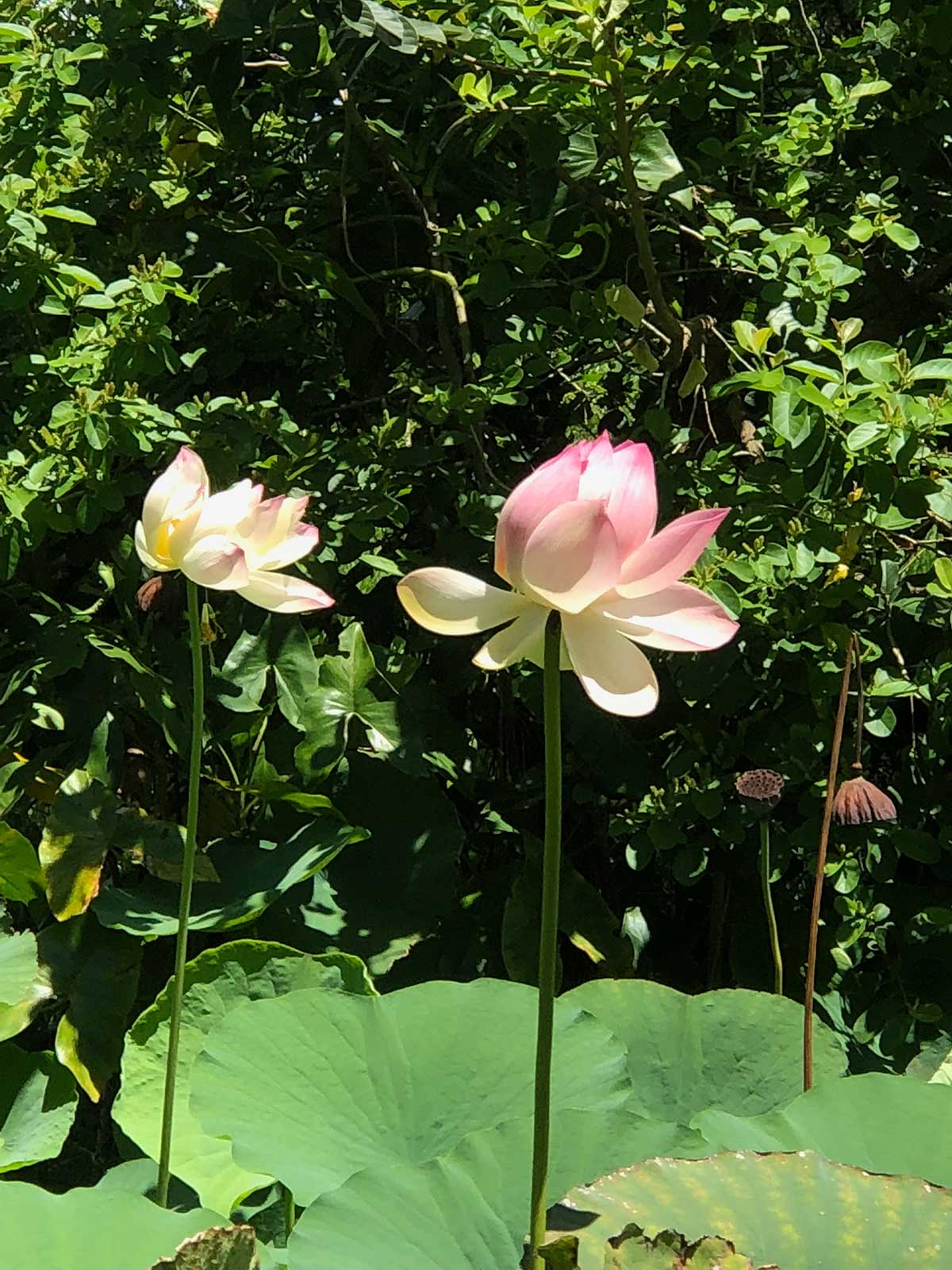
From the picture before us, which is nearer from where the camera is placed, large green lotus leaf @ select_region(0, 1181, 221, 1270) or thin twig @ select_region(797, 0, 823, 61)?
large green lotus leaf @ select_region(0, 1181, 221, 1270)

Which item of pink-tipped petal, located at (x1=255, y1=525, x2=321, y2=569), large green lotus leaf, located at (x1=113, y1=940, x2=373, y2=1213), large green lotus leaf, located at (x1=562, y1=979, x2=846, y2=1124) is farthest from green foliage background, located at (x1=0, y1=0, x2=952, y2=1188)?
pink-tipped petal, located at (x1=255, y1=525, x2=321, y2=569)

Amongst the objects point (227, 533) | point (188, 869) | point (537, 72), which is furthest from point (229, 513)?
point (537, 72)

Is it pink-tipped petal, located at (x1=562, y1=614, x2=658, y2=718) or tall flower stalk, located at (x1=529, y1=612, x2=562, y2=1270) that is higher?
pink-tipped petal, located at (x1=562, y1=614, x2=658, y2=718)

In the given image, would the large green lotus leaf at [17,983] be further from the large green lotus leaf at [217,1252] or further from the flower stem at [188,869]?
the large green lotus leaf at [217,1252]

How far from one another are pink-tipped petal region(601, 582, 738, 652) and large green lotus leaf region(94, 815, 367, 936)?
0.89 meters

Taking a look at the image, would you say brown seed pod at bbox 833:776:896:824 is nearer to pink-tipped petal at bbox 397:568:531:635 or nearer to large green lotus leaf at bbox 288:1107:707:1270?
large green lotus leaf at bbox 288:1107:707:1270

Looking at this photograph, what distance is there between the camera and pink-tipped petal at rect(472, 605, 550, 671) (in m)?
0.64

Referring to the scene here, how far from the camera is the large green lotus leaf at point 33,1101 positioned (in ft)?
4.57

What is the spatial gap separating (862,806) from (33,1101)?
3.23ft

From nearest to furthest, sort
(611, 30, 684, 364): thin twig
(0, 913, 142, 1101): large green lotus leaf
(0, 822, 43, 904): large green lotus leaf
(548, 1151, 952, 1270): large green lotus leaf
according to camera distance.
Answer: (548, 1151, 952, 1270): large green lotus leaf < (611, 30, 684, 364): thin twig < (0, 913, 142, 1101): large green lotus leaf < (0, 822, 43, 904): large green lotus leaf

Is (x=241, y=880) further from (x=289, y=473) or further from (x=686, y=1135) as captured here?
(x=686, y=1135)

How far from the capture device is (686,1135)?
913mm

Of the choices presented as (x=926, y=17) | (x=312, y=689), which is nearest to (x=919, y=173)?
(x=926, y=17)

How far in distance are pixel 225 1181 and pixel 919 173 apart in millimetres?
1445
